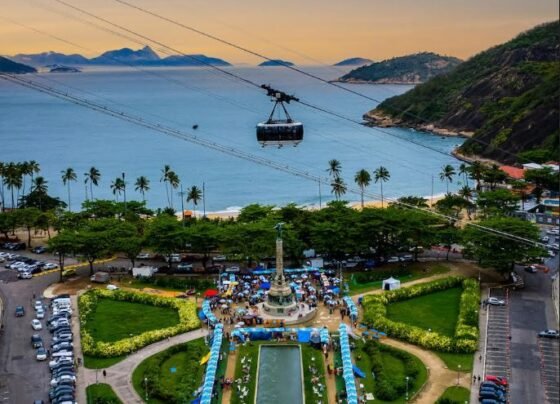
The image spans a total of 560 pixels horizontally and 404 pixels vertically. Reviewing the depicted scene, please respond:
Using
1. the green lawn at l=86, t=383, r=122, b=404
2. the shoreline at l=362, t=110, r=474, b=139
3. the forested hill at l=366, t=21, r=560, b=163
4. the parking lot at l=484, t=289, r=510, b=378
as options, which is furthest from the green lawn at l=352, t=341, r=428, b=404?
the shoreline at l=362, t=110, r=474, b=139

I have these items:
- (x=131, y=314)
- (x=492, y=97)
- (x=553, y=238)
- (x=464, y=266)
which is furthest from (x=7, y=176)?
(x=492, y=97)

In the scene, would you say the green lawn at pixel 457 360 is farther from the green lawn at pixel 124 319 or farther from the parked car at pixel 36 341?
the parked car at pixel 36 341

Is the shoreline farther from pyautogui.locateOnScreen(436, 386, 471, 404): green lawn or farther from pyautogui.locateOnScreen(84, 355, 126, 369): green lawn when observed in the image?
pyautogui.locateOnScreen(84, 355, 126, 369): green lawn

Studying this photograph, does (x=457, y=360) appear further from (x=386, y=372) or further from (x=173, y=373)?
(x=173, y=373)

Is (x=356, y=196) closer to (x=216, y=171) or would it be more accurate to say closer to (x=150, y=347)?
(x=216, y=171)

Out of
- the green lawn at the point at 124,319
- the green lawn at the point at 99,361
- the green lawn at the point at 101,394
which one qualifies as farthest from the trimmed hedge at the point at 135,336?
the green lawn at the point at 101,394

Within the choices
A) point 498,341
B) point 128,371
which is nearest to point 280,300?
point 128,371
